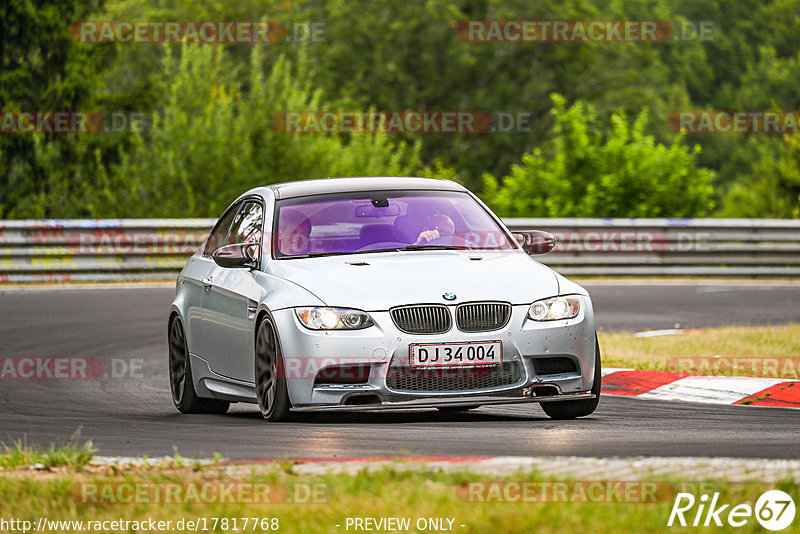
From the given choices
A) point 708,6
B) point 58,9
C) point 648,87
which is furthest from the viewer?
point 708,6

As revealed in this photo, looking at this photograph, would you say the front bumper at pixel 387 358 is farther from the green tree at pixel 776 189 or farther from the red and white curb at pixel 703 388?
the green tree at pixel 776 189

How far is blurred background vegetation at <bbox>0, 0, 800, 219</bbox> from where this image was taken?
28.2 meters

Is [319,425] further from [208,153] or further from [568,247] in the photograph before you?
[208,153]

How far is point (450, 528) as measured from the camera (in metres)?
5.23

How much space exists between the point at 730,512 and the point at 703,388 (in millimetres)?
5322

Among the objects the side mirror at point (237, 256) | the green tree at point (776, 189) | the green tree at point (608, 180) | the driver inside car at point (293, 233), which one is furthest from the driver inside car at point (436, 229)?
the green tree at point (776, 189)

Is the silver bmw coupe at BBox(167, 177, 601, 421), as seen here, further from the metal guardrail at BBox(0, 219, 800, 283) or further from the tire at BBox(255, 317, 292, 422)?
the metal guardrail at BBox(0, 219, 800, 283)

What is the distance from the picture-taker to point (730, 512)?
17.4 ft

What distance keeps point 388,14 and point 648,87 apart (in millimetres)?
11972

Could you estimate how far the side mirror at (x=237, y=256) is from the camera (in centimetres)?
940

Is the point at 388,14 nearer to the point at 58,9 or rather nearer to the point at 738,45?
the point at 58,9

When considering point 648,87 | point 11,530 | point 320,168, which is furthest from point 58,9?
point 648,87

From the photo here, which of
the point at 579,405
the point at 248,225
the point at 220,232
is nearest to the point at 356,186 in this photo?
the point at 248,225

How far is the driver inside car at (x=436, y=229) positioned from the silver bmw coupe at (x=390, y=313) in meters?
0.01
